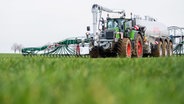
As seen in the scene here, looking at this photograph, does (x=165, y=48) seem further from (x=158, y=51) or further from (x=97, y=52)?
(x=97, y=52)

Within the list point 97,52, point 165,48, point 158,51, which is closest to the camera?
point 97,52

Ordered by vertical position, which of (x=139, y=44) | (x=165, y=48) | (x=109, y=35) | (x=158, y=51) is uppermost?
(x=109, y=35)

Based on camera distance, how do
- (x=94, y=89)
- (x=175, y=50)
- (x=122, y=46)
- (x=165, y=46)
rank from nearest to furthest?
(x=94, y=89) < (x=122, y=46) < (x=165, y=46) < (x=175, y=50)

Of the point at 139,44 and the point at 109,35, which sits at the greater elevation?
the point at 109,35

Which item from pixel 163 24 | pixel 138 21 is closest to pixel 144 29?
pixel 138 21

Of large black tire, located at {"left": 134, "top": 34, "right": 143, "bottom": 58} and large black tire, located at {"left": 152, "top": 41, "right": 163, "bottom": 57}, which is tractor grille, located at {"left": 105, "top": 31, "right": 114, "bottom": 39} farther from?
large black tire, located at {"left": 152, "top": 41, "right": 163, "bottom": 57}

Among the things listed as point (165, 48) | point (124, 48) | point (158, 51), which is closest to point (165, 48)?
point (165, 48)

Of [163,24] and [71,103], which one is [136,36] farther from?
[71,103]

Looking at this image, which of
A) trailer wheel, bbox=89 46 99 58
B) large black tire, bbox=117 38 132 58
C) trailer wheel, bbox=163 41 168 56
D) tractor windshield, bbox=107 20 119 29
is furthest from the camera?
trailer wheel, bbox=163 41 168 56

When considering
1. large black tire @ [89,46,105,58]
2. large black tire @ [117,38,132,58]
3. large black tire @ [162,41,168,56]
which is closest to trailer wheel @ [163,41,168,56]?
large black tire @ [162,41,168,56]

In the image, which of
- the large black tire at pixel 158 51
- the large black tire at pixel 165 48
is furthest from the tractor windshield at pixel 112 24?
the large black tire at pixel 165 48

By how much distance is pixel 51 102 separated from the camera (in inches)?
68.7

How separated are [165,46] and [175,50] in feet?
33.8

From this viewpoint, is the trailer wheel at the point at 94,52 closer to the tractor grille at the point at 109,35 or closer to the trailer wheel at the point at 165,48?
the tractor grille at the point at 109,35
